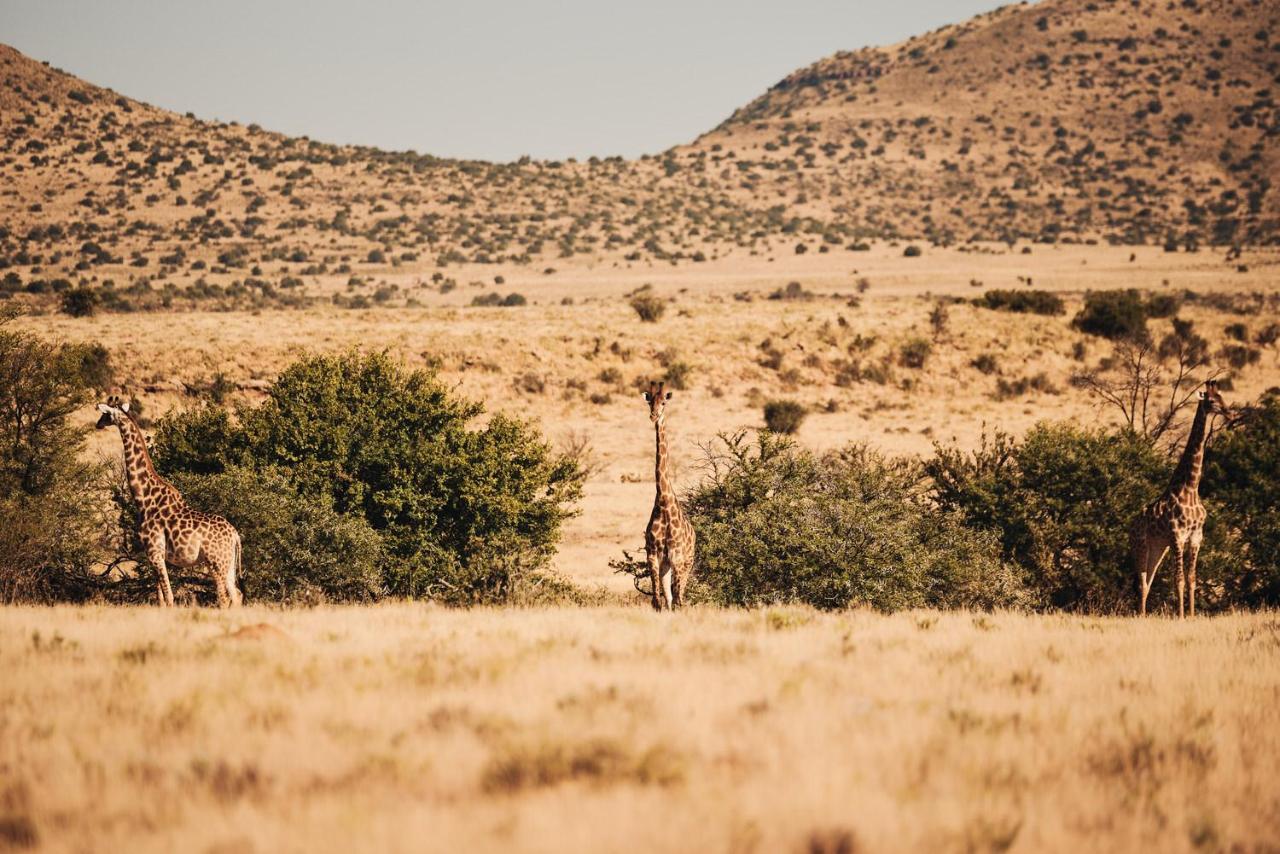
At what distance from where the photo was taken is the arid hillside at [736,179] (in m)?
81.5

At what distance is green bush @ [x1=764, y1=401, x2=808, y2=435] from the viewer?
37.8m

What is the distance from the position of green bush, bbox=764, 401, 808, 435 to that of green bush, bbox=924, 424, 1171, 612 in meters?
18.4

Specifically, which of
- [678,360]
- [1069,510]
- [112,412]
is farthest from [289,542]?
[678,360]

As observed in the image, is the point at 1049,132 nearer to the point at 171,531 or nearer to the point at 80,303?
the point at 80,303

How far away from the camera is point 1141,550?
15.1m

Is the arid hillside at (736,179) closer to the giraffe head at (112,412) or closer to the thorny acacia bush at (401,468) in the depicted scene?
the thorny acacia bush at (401,468)

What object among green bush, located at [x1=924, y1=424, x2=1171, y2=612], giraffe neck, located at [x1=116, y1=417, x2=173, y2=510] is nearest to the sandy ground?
green bush, located at [x1=924, y1=424, x2=1171, y2=612]

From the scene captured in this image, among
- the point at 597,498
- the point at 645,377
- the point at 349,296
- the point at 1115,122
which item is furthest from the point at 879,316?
the point at 1115,122

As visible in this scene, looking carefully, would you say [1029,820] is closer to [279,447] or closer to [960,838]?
[960,838]

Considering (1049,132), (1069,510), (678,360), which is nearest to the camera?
(1069,510)

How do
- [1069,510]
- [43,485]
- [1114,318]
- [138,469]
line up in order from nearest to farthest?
[138,469] < [43,485] < [1069,510] < [1114,318]

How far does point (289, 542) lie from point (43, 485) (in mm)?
5925

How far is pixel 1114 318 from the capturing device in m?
50.8

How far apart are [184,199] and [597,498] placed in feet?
245
